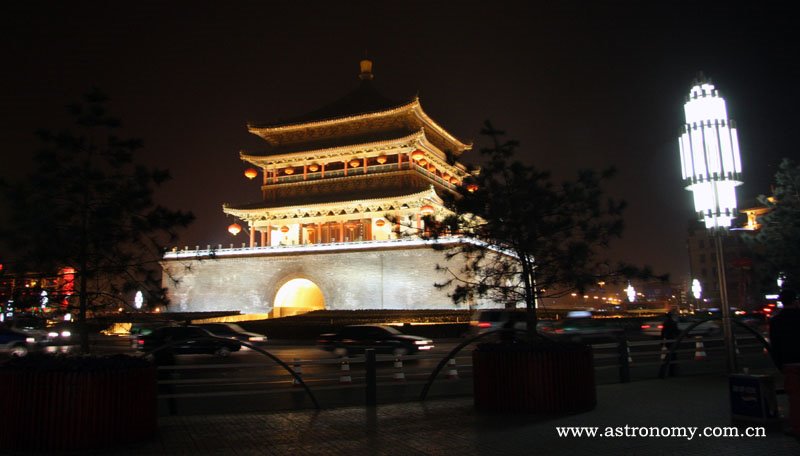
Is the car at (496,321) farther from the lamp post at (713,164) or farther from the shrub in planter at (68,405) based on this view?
the shrub in planter at (68,405)

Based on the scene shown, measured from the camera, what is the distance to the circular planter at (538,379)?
797 centimetres

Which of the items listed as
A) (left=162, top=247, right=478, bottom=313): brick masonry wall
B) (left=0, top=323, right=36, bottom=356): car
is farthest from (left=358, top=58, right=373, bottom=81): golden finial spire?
(left=0, top=323, right=36, bottom=356): car

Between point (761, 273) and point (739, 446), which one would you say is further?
point (761, 273)

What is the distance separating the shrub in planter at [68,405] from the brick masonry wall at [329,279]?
88.7 feet

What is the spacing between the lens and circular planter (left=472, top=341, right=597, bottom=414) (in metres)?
7.97

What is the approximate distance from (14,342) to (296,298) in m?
23.6

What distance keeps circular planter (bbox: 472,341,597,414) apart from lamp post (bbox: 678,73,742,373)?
2527 mm

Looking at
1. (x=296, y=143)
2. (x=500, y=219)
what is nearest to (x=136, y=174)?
(x=500, y=219)

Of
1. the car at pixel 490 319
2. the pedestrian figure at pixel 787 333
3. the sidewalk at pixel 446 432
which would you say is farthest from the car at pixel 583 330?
the pedestrian figure at pixel 787 333

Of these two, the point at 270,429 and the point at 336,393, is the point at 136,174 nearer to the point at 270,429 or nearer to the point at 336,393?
the point at 270,429

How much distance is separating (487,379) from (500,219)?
3213 millimetres

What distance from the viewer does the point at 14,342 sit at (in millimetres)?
18297

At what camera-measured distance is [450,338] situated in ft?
88.8

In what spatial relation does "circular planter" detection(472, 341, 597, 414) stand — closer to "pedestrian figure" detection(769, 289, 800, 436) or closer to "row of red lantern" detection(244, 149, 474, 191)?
"pedestrian figure" detection(769, 289, 800, 436)
